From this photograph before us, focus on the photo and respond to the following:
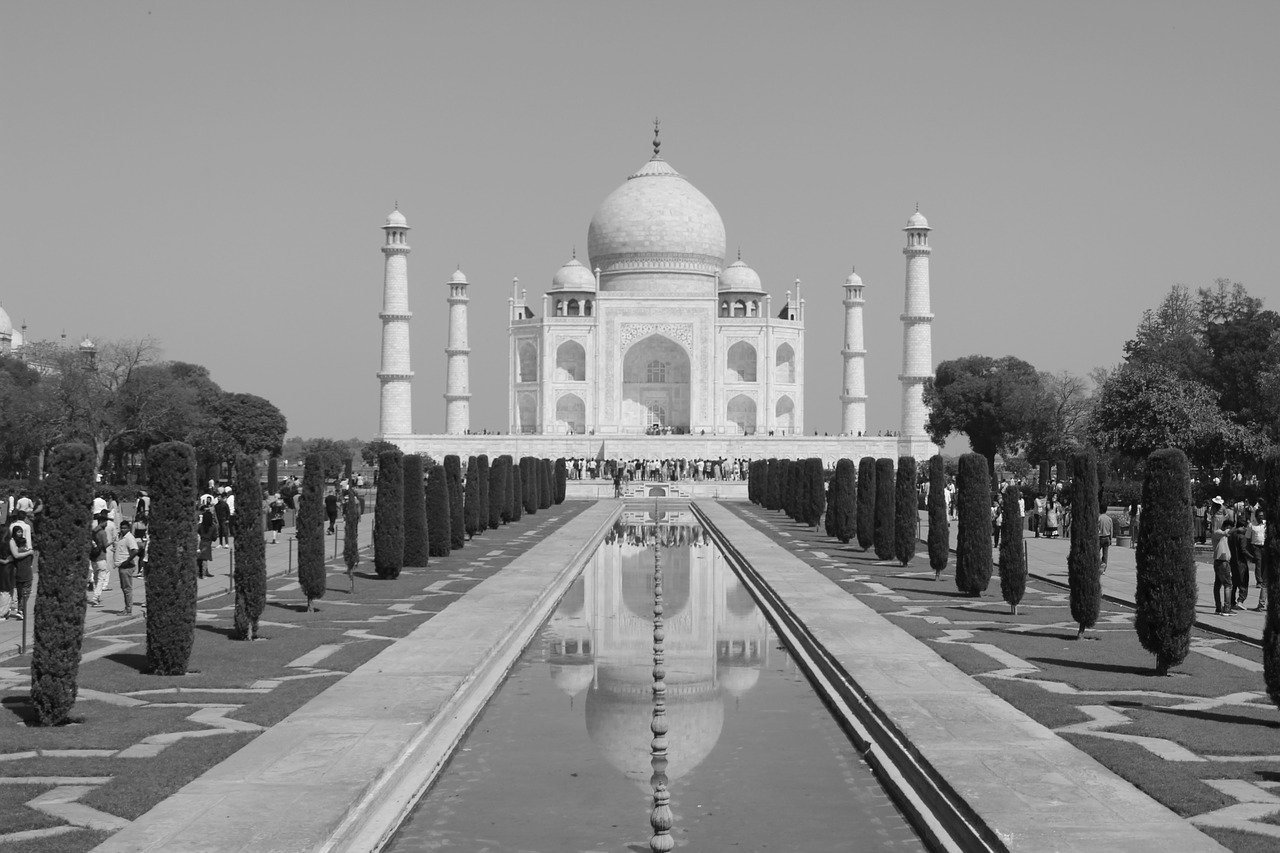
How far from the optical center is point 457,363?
5434 cm

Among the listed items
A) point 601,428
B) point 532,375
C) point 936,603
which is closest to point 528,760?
point 936,603

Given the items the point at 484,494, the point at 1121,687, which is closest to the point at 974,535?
the point at 1121,687

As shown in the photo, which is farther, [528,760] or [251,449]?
[251,449]

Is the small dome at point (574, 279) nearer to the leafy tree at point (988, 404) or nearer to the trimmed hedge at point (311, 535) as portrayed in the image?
the leafy tree at point (988, 404)

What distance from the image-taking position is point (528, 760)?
766 centimetres

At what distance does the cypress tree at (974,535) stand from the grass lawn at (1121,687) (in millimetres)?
193

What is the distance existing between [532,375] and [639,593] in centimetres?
4101

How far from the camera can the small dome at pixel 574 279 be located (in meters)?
57.7

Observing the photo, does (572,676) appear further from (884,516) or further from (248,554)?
(884,516)

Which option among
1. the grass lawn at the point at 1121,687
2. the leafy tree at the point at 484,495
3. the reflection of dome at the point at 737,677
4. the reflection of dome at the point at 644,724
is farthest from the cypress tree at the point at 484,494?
the reflection of dome at the point at 644,724

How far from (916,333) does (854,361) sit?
161 inches

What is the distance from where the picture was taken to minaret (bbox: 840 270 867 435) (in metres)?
55.4

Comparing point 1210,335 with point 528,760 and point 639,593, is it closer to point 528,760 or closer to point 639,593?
point 639,593

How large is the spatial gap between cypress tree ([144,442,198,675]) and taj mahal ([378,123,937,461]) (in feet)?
128
